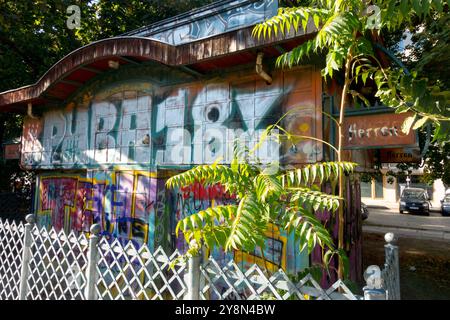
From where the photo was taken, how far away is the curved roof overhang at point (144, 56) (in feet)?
15.3

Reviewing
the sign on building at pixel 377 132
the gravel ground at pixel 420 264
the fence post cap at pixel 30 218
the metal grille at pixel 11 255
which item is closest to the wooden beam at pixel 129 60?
the fence post cap at pixel 30 218

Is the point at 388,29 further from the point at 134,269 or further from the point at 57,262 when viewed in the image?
the point at 57,262

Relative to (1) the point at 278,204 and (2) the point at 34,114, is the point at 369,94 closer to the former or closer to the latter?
(1) the point at 278,204

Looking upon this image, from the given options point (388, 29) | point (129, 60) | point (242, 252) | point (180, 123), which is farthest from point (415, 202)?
point (388, 29)

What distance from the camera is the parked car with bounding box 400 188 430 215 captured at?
24.3 m

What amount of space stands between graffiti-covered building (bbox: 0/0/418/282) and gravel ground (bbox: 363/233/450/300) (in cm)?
248

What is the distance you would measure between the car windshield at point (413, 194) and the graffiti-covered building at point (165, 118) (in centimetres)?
2229

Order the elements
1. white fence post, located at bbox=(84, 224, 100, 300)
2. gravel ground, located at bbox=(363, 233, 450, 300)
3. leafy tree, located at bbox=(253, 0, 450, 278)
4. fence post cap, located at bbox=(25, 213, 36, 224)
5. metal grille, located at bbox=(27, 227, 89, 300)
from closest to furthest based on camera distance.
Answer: leafy tree, located at bbox=(253, 0, 450, 278) → white fence post, located at bbox=(84, 224, 100, 300) → metal grille, located at bbox=(27, 227, 89, 300) → fence post cap, located at bbox=(25, 213, 36, 224) → gravel ground, located at bbox=(363, 233, 450, 300)

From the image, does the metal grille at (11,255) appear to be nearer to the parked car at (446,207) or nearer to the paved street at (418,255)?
the paved street at (418,255)

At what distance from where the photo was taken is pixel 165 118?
639cm

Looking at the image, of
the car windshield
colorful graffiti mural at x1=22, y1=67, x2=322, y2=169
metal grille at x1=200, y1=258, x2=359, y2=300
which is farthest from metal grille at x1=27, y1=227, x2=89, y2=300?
the car windshield

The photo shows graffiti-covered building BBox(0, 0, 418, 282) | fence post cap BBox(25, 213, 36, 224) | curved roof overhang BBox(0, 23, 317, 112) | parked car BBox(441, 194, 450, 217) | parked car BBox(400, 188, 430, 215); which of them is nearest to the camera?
fence post cap BBox(25, 213, 36, 224)

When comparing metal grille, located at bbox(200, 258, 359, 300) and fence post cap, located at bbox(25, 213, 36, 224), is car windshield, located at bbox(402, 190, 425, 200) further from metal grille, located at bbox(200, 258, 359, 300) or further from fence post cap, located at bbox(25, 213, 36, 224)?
fence post cap, located at bbox(25, 213, 36, 224)
